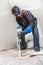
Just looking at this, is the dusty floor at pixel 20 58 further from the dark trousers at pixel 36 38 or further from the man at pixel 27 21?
the man at pixel 27 21

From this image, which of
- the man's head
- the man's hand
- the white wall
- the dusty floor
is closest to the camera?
the dusty floor

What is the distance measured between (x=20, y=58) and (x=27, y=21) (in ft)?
3.00

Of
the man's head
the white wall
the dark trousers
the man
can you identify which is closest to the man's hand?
the man

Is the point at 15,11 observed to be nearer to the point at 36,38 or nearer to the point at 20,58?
the point at 36,38

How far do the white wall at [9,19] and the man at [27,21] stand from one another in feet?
1.13

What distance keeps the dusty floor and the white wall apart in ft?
1.11

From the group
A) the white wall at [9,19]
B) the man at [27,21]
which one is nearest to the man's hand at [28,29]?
the man at [27,21]

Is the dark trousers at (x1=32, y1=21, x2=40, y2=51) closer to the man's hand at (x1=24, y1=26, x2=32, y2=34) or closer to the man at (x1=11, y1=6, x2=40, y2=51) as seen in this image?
the man at (x1=11, y1=6, x2=40, y2=51)

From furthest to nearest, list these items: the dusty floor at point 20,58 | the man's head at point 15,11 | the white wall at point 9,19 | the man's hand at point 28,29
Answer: the white wall at point 9,19, the man's head at point 15,11, the man's hand at point 28,29, the dusty floor at point 20,58

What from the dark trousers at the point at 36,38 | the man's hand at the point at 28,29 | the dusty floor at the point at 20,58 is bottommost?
the dusty floor at the point at 20,58

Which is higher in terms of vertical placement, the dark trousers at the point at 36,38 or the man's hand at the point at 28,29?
the man's hand at the point at 28,29

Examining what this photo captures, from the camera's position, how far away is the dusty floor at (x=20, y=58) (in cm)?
409

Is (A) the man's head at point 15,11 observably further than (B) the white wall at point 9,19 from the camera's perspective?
No

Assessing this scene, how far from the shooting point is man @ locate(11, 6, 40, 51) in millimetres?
4758
